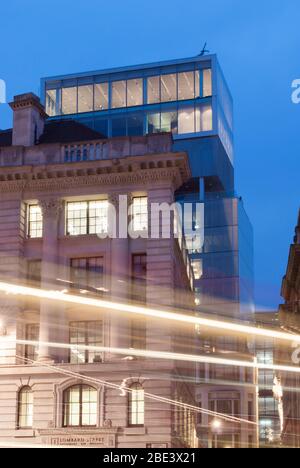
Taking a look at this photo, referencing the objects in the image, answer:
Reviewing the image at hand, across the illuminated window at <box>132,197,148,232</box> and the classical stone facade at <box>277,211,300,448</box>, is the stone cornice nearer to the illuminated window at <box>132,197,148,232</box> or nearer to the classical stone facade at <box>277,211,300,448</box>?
the illuminated window at <box>132,197,148,232</box>

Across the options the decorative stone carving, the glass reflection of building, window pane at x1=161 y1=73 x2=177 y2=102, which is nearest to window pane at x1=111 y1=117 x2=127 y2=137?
the glass reflection of building

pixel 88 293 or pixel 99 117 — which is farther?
pixel 99 117

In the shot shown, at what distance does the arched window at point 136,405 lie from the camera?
4044 cm

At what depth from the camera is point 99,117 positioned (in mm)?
97000

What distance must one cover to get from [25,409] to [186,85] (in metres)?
59.9

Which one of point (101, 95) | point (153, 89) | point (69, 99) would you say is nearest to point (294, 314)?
point (153, 89)

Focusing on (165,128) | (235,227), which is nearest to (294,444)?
(235,227)

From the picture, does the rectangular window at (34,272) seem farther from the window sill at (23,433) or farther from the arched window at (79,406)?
the window sill at (23,433)

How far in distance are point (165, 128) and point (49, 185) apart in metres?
51.2

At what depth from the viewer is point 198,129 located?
94938 mm

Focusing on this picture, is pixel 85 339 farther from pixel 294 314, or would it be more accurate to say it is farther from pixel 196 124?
pixel 196 124

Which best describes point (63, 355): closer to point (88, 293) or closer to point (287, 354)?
point (88, 293)
